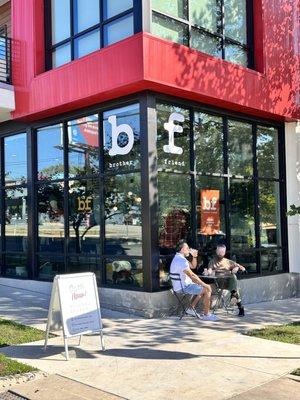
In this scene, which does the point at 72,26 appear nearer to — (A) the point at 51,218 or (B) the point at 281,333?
(A) the point at 51,218

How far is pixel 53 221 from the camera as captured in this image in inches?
456

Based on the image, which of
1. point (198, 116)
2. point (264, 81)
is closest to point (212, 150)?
point (198, 116)

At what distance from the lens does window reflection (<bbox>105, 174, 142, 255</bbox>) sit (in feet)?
32.1

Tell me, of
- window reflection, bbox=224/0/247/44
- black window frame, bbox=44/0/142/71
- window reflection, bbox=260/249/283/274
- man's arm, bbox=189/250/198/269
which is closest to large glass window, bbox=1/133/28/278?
black window frame, bbox=44/0/142/71

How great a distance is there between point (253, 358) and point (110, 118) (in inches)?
217

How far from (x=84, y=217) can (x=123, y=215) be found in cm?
116

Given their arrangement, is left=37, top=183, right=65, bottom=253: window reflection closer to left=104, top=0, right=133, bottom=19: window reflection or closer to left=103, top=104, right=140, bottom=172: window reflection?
left=103, top=104, right=140, bottom=172: window reflection

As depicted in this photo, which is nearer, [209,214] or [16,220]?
[209,214]

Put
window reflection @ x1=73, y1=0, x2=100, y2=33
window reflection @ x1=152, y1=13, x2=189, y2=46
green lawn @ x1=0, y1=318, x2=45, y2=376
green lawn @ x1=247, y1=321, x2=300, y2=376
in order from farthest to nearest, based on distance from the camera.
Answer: window reflection @ x1=73, y1=0, x2=100, y2=33, window reflection @ x1=152, y1=13, x2=189, y2=46, green lawn @ x1=247, y1=321, x2=300, y2=376, green lawn @ x1=0, y1=318, x2=45, y2=376

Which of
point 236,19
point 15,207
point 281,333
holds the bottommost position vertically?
point 281,333

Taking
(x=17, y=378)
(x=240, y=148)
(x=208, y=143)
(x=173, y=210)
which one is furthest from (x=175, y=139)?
(x=17, y=378)

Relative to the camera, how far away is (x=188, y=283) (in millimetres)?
9219

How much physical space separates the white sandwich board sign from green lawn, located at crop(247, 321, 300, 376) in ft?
8.35

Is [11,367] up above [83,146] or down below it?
below
